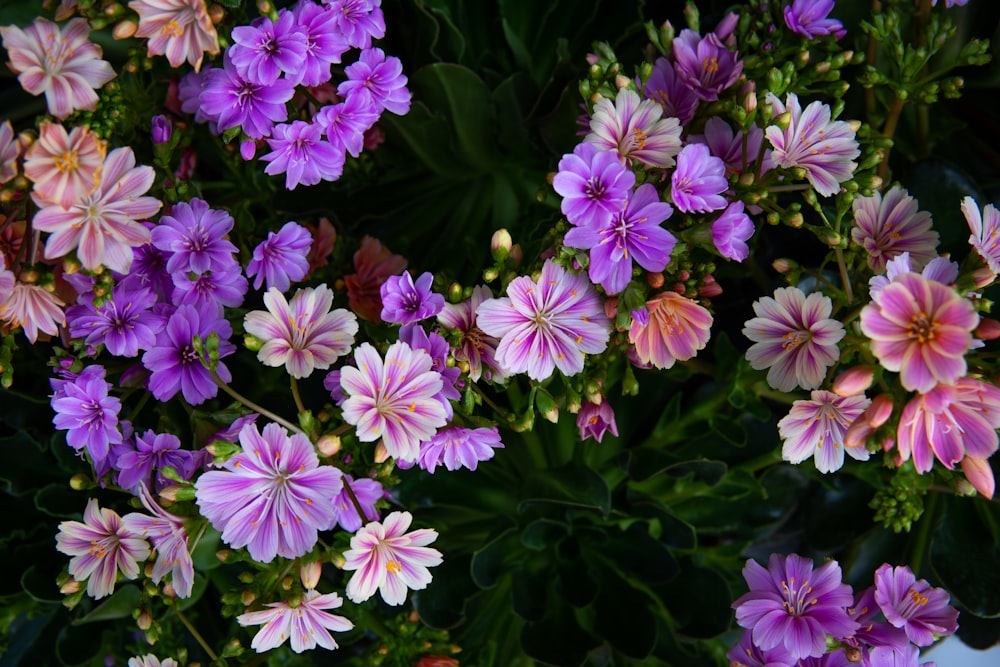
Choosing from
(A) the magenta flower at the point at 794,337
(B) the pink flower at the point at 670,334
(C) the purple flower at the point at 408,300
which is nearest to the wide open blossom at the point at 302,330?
(C) the purple flower at the point at 408,300

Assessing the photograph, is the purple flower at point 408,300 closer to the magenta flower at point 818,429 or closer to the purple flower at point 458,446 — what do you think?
the purple flower at point 458,446

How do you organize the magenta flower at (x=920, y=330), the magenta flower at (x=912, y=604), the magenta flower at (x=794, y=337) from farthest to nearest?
the magenta flower at (x=912, y=604) → the magenta flower at (x=794, y=337) → the magenta flower at (x=920, y=330)

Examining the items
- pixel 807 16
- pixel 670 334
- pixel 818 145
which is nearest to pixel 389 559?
pixel 670 334

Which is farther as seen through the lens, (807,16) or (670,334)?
(807,16)

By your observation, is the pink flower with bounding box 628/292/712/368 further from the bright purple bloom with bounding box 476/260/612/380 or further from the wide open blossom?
the wide open blossom

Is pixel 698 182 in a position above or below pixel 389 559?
above

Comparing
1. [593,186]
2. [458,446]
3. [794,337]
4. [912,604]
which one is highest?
[593,186]

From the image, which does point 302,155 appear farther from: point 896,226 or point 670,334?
point 896,226

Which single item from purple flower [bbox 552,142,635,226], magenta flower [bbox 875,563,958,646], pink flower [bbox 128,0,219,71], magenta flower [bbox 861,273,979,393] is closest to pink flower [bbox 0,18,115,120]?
pink flower [bbox 128,0,219,71]
